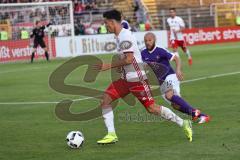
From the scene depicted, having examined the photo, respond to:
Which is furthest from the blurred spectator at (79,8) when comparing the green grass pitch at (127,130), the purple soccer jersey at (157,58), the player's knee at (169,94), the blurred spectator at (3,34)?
the player's knee at (169,94)

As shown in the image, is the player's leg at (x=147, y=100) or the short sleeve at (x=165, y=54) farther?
the short sleeve at (x=165, y=54)

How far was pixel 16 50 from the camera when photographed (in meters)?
35.0

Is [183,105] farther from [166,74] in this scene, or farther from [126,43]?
[126,43]

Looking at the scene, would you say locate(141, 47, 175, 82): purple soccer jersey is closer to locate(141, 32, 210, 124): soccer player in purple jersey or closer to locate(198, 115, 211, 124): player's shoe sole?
locate(141, 32, 210, 124): soccer player in purple jersey

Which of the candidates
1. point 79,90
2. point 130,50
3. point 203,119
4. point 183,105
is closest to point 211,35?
point 79,90

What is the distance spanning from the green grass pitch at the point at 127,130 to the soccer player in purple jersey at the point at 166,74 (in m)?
0.42

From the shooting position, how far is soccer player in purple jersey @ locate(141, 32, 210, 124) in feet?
39.9

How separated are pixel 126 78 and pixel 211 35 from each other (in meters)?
33.5

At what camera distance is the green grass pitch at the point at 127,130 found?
31.1 ft

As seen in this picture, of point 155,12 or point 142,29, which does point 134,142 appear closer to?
point 142,29

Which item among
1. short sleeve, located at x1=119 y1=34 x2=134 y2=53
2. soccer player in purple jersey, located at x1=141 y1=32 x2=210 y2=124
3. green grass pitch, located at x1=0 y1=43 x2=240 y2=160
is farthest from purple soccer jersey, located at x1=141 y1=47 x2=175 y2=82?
short sleeve, located at x1=119 y1=34 x2=134 y2=53

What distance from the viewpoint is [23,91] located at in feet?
64.6

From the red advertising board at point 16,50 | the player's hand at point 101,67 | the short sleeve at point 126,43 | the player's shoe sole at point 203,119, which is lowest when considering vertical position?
the red advertising board at point 16,50

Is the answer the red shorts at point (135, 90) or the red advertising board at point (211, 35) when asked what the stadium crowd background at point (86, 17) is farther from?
the red shorts at point (135, 90)
